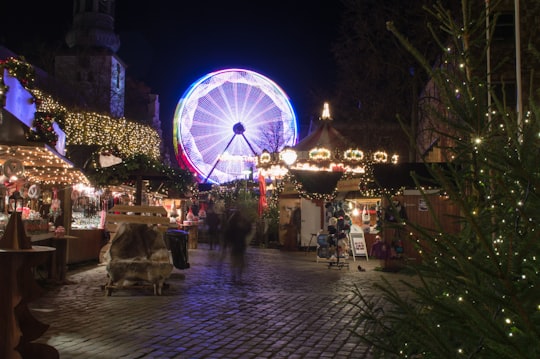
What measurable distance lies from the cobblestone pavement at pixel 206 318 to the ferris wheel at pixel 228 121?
21.0 m

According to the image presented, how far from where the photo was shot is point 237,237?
14070 mm

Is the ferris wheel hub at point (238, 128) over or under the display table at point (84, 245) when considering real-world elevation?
over

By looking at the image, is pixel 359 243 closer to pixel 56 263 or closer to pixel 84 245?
pixel 84 245

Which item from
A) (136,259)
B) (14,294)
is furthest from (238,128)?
(14,294)

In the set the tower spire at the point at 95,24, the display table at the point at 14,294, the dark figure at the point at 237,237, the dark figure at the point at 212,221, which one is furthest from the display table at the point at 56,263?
the tower spire at the point at 95,24

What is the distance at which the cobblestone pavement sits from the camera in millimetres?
6539

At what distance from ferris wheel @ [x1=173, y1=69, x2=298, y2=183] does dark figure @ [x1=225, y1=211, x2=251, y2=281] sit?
20.7 m

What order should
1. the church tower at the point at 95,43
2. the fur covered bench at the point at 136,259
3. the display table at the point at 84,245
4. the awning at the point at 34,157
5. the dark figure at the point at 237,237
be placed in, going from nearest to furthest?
the awning at the point at 34,157 → the fur covered bench at the point at 136,259 → the dark figure at the point at 237,237 → the display table at the point at 84,245 → the church tower at the point at 95,43

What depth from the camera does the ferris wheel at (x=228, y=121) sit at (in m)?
34.7

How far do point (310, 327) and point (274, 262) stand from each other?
1116 centimetres

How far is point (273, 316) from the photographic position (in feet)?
29.0

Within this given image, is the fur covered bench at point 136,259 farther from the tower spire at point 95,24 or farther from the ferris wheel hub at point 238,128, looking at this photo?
the tower spire at point 95,24

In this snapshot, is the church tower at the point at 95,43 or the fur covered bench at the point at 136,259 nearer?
the fur covered bench at the point at 136,259

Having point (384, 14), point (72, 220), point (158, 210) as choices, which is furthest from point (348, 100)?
point (158, 210)
